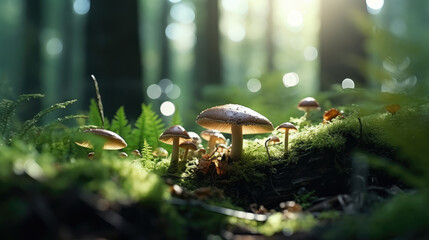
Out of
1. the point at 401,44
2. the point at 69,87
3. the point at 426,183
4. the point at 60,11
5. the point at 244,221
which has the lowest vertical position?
the point at 69,87

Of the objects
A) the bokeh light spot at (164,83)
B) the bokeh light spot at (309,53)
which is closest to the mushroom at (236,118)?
the bokeh light spot at (164,83)

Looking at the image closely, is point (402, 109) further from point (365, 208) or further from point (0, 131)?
point (0, 131)

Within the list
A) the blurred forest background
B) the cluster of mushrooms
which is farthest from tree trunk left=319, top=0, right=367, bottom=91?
the cluster of mushrooms

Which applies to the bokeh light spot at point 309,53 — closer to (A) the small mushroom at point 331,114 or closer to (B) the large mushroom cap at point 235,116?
(A) the small mushroom at point 331,114

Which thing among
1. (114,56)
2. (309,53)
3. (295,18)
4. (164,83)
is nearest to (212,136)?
(114,56)

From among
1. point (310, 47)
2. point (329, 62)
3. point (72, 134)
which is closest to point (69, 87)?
point (310, 47)

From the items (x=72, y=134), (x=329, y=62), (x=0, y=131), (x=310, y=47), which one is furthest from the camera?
(x=310, y=47)
